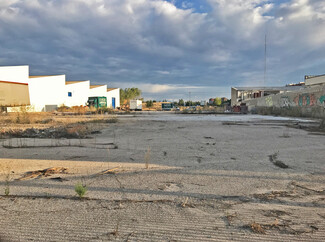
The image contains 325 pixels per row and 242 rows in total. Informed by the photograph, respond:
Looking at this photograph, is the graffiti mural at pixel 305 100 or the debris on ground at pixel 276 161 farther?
the graffiti mural at pixel 305 100

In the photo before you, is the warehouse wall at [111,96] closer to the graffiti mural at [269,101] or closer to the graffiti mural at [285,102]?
the graffiti mural at [269,101]

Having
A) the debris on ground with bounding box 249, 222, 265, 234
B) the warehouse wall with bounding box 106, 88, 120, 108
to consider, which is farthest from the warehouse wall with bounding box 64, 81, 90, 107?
the debris on ground with bounding box 249, 222, 265, 234

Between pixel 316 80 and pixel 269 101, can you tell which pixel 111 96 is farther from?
pixel 316 80

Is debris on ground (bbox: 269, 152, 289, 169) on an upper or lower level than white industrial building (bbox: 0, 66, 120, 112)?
lower

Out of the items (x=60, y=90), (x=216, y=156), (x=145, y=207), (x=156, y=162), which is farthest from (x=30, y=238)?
(x=60, y=90)

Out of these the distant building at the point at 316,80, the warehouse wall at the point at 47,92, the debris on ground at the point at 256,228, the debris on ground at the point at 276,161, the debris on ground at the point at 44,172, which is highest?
the distant building at the point at 316,80

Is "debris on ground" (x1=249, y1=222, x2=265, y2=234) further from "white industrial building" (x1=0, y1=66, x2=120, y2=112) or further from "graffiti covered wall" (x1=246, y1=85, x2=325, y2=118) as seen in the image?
"white industrial building" (x1=0, y1=66, x2=120, y2=112)

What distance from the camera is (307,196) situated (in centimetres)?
338

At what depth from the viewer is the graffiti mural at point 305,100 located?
22.4m

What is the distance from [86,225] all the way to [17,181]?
2.26 meters

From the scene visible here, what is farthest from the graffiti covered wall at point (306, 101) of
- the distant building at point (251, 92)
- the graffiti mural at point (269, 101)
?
the distant building at point (251, 92)

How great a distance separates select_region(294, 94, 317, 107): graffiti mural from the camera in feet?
73.4

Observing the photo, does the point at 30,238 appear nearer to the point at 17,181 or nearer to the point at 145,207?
the point at 145,207

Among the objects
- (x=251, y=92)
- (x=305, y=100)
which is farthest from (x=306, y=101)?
(x=251, y=92)
